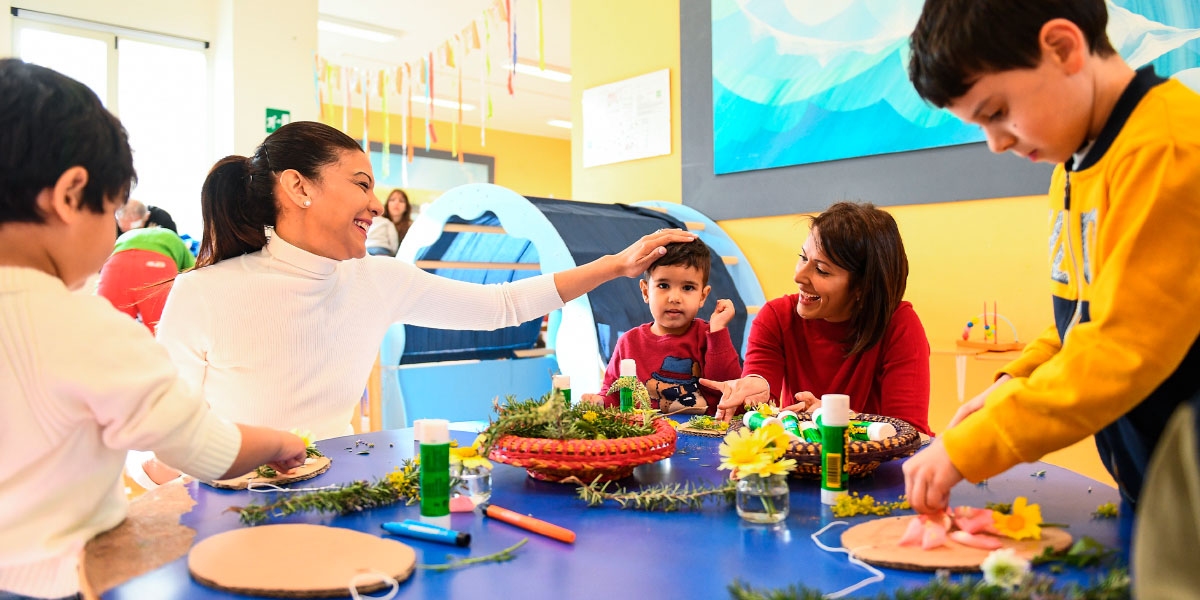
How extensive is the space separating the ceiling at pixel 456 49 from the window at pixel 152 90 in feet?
5.46

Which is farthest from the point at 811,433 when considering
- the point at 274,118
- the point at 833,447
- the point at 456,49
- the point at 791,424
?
the point at 456,49

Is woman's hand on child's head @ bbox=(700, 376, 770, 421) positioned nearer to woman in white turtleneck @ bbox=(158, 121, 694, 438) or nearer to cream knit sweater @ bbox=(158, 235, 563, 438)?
woman in white turtleneck @ bbox=(158, 121, 694, 438)

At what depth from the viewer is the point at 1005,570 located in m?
0.73

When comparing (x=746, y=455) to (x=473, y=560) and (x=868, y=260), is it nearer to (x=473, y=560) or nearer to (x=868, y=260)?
(x=473, y=560)

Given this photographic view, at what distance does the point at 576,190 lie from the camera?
4719 millimetres

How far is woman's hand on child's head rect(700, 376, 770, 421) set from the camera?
1.71m

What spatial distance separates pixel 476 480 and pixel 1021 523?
2.28ft

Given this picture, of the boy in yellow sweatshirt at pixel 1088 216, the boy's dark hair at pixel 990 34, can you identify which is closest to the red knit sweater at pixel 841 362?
the boy in yellow sweatshirt at pixel 1088 216

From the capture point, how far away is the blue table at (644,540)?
2.60 feet

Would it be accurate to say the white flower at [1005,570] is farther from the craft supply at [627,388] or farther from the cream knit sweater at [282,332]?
the cream knit sweater at [282,332]

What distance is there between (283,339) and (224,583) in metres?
1.08

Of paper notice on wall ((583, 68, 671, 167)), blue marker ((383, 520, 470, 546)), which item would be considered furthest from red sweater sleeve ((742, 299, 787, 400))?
paper notice on wall ((583, 68, 671, 167))

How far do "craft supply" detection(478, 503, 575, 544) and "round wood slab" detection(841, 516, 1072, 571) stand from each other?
32cm

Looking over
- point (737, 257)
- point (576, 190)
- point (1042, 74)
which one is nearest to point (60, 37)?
point (576, 190)
